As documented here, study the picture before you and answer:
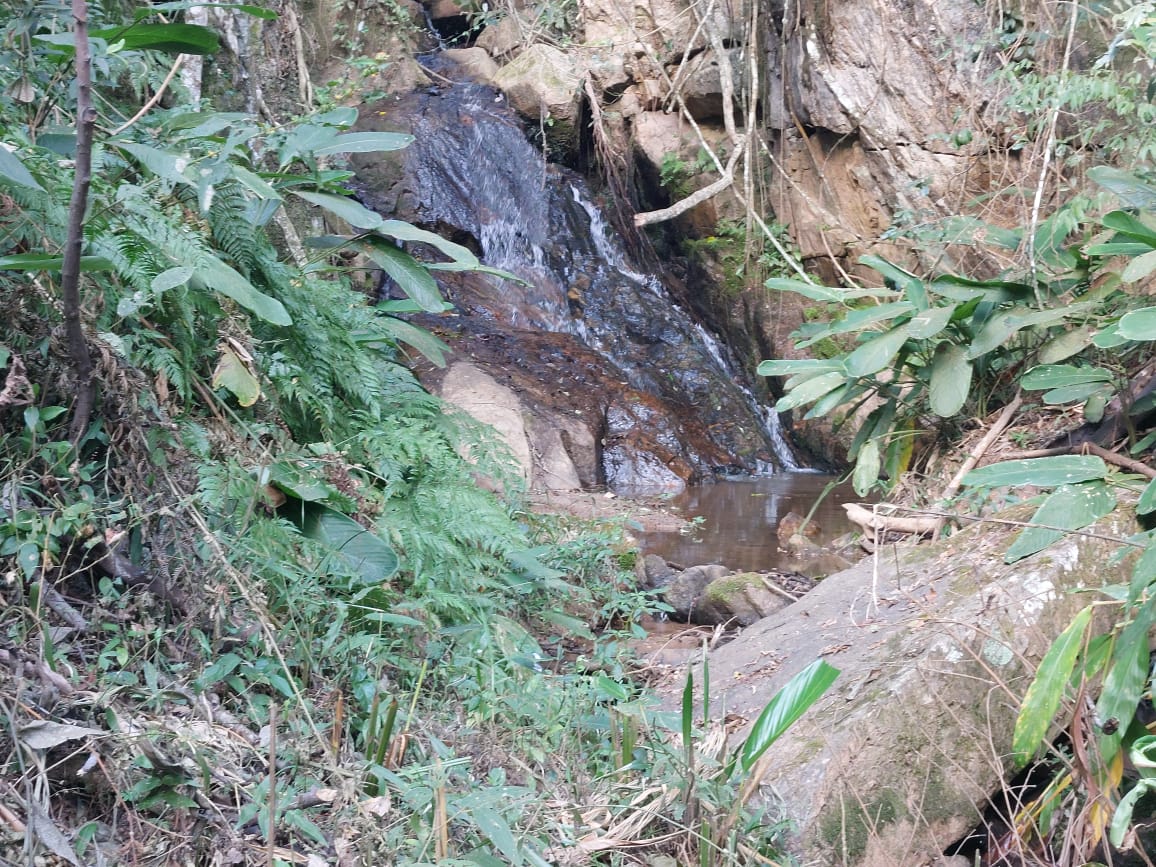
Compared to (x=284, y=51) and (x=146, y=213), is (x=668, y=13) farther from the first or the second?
(x=146, y=213)

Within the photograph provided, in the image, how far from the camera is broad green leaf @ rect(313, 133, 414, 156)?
9.21 ft

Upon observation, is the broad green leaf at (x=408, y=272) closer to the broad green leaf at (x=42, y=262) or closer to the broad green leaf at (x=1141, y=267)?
the broad green leaf at (x=42, y=262)

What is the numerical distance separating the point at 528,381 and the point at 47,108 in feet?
18.8

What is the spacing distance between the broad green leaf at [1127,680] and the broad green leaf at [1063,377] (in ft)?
6.21

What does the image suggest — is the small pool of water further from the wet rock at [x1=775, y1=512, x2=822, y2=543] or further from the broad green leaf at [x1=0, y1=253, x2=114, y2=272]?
the broad green leaf at [x1=0, y1=253, x2=114, y2=272]

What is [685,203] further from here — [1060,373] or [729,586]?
[1060,373]

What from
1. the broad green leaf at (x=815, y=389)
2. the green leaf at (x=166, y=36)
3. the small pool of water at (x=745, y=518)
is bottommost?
the small pool of water at (x=745, y=518)

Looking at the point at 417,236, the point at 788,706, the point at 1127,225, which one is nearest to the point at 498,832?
the point at 788,706

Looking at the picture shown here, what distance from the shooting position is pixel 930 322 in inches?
174

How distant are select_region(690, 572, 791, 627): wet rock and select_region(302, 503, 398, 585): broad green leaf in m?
Result: 2.63

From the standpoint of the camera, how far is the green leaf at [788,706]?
1.98 m

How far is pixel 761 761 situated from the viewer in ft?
7.98

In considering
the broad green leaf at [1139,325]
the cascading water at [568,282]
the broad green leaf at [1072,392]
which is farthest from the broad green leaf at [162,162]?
the cascading water at [568,282]

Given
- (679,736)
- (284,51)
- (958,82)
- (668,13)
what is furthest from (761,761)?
(668,13)
